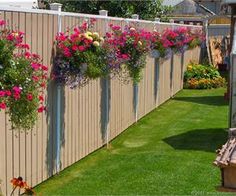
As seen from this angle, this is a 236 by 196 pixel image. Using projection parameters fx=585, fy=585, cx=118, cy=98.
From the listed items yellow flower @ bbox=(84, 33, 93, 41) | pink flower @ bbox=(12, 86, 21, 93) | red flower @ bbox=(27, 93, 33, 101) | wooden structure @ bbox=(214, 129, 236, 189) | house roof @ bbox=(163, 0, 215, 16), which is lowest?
wooden structure @ bbox=(214, 129, 236, 189)

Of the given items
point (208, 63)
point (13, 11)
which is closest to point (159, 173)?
point (13, 11)

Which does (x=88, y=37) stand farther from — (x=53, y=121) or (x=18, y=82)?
(x=18, y=82)

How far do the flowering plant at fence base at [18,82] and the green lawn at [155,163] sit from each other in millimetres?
1893

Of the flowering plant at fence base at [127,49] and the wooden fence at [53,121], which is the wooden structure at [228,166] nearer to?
the wooden fence at [53,121]

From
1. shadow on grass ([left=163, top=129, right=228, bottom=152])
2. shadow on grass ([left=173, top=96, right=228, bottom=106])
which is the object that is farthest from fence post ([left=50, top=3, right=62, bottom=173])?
shadow on grass ([left=173, top=96, right=228, bottom=106])

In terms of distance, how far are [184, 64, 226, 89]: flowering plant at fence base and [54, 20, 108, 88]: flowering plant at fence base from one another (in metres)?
12.3

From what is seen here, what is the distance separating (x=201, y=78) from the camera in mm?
20797

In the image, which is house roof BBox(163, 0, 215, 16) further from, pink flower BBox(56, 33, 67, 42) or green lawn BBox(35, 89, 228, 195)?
pink flower BBox(56, 33, 67, 42)

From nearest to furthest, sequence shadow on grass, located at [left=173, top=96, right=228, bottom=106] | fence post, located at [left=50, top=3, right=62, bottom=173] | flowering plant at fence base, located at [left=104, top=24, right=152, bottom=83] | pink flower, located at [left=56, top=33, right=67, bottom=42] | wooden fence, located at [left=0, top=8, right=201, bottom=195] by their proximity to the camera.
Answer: wooden fence, located at [left=0, top=8, right=201, bottom=195] → pink flower, located at [left=56, top=33, right=67, bottom=42] → fence post, located at [left=50, top=3, right=62, bottom=173] → flowering plant at fence base, located at [left=104, top=24, right=152, bottom=83] → shadow on grass, located at [left=173, top=96, right=228, bottom=106]

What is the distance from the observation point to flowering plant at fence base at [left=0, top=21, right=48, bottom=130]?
5.51 meters

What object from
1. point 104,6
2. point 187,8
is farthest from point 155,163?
point 187,8

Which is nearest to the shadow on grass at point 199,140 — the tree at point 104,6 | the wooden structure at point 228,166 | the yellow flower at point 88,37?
the yellow flower at point 88,37

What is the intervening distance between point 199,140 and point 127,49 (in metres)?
2.37

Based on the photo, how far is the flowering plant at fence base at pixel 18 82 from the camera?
5512mm
